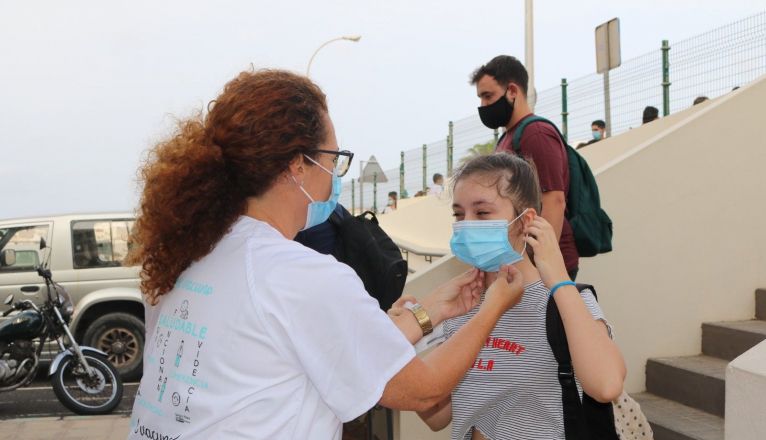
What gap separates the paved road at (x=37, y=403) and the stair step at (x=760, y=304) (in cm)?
555

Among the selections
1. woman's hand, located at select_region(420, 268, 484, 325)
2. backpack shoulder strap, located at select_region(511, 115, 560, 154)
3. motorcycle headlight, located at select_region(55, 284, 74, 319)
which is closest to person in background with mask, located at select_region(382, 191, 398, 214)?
motorcycle headlight, located at select_region(55, 284, 74, 319)

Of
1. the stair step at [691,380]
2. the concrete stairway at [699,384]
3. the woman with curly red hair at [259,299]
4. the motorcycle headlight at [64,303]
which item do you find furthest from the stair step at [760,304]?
the motorcycle headlight at [64,303]

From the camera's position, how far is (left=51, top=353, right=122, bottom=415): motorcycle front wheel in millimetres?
7207

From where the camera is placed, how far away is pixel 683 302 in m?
4.86

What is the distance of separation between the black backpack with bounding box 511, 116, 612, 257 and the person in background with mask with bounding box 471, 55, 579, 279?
4 centimetres

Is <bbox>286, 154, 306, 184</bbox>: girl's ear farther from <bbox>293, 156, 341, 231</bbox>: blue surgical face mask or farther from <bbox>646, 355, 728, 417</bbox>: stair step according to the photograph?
<bbox>646, 355, 728, 417</bbox>: stair step

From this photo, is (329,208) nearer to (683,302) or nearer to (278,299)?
(278,299)

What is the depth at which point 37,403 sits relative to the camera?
8.12 metres

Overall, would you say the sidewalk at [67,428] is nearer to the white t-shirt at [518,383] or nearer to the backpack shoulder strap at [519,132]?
the backpack shoulder strap at [519,132]

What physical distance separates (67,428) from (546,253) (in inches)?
222

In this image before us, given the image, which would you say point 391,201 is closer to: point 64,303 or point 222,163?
point 64,303

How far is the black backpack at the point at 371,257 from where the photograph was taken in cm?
319

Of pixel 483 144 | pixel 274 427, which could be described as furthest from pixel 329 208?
pixel 483 144

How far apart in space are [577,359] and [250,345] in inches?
35.2
